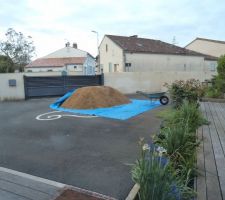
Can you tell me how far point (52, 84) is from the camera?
1512cm

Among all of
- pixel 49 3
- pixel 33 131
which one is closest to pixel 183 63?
pixel 49 3

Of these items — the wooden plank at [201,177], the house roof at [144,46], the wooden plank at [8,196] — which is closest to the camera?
the wooden plank at [201,177]

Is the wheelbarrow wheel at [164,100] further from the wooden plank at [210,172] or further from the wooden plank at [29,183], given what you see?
the wooden plank at [29,183]

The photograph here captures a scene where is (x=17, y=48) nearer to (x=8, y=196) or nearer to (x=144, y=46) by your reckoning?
(x=144, y=46)

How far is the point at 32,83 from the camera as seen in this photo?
14539mm

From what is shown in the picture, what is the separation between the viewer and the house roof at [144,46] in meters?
28.0

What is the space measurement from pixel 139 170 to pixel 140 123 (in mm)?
4788

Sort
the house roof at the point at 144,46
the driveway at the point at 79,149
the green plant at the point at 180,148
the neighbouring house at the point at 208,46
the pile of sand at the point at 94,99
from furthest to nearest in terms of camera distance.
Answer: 1. the neighbouring house at the point at 208,46
2. the house roof at the point at 144,46
3. the pile of sand at the point at 94,99
4. the driveway at the point at 79,149
5. the green plant at the point at 180,148

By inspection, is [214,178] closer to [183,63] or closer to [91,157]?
[91,157]

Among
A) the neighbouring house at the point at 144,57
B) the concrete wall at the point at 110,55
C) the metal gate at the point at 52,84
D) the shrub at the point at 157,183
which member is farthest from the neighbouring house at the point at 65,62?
the shrub at the point at 157,183

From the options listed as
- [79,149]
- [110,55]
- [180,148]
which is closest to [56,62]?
[110,55]

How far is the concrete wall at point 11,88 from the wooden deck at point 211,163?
11854 millimetres

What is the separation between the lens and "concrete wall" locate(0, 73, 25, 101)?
1412 centimetres

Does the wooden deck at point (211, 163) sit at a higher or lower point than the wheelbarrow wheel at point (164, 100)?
lower
